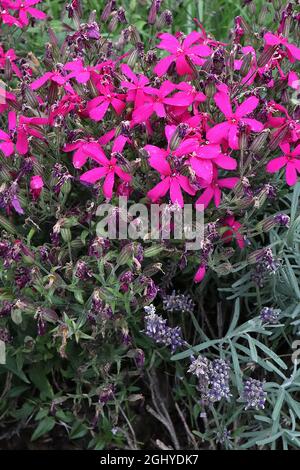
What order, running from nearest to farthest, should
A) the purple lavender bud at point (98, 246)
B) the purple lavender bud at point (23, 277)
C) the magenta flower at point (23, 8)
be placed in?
the purple lavender bud at point (98, 246)
the purple lavender bud at point (23, 277)
the magenta flower at point (23, 8)

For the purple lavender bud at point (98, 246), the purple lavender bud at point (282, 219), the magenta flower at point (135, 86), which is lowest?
the purple lavender bud at point (98, 246)

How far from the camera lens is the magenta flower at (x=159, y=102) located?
1538mm

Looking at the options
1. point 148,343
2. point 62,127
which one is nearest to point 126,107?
point 62,127

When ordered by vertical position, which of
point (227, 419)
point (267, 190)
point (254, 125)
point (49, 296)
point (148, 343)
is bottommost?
point (227, 419)

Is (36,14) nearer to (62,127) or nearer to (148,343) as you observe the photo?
(62,127)

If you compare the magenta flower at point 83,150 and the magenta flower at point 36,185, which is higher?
the magenta flower at point 83,150

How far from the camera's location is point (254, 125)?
60.2 inches

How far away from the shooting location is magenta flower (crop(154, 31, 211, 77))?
162cm

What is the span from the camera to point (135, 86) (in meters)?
1.58

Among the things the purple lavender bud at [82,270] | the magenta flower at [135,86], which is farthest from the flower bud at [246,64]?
the purple lavender bud at [82,270]

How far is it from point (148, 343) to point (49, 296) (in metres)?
0.41

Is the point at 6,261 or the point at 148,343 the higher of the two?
the point at 6,261

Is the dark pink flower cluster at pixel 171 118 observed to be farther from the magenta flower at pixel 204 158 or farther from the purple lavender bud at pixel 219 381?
the purple lavender bud at pixel 219 381

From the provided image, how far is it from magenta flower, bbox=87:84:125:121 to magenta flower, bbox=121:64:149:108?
3cm
